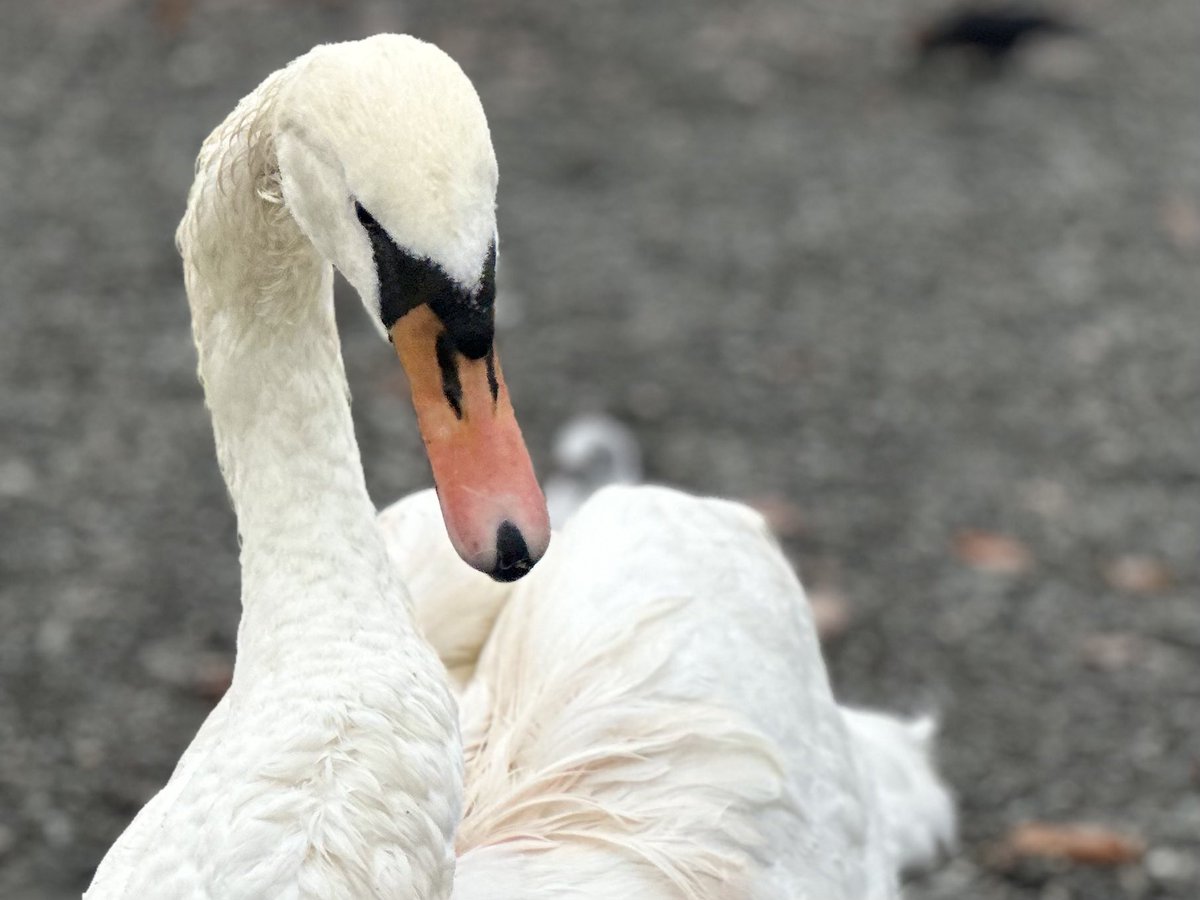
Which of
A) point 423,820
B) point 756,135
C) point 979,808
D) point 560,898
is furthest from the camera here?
point 756,135

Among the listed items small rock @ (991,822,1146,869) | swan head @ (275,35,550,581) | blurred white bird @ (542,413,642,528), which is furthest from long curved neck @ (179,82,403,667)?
blurred white bird @ (542,413,642,528)

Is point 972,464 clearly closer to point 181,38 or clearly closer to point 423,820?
point 423,820

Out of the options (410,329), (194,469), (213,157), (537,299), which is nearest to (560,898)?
(410,329)

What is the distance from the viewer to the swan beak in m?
1.49

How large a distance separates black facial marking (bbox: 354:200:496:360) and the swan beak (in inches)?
0.4

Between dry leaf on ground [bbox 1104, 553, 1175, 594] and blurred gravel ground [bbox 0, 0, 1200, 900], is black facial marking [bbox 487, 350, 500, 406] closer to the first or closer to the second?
blurred gravel ground [bbox 0, 0, 1200, 900]

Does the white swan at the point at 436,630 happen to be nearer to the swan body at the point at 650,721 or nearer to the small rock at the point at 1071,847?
the swan body at the point at 650,721

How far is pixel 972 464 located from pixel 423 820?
2937mm

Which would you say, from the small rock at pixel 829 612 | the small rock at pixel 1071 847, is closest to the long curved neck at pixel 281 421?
the small rock at pixel 1071 847

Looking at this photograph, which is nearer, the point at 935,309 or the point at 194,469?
the point at 194,469

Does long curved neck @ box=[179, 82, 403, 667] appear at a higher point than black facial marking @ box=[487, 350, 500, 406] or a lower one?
lower

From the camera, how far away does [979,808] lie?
3246 mm

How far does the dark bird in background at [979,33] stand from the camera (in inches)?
253

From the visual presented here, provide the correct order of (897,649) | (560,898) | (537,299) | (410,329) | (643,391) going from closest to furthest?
(410,329)
(560,898)
(897,649)
(643,391)
(537,299)
